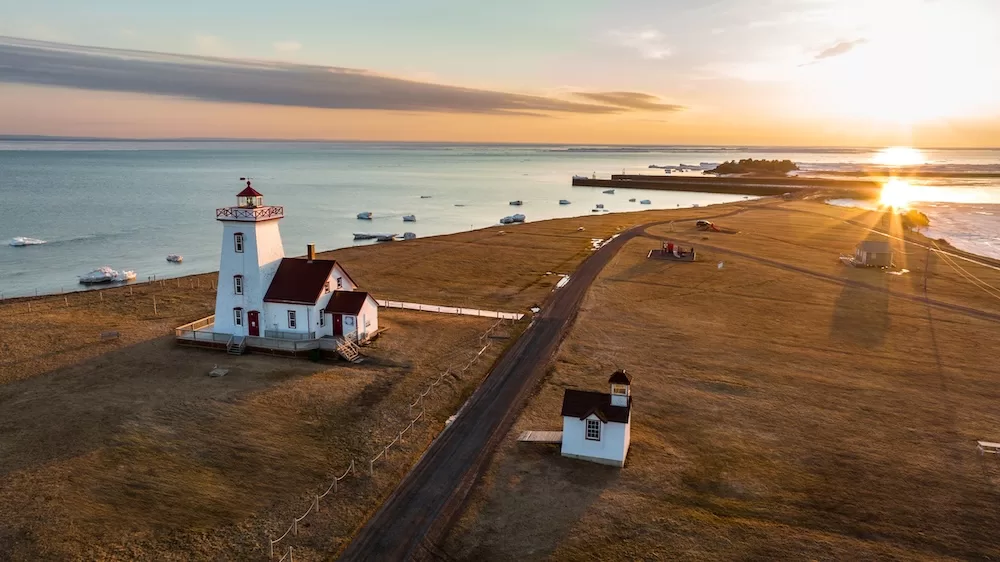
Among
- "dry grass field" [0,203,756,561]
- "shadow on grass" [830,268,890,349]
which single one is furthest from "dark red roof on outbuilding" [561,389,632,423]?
"shadow on grass" [830,268,890,349]

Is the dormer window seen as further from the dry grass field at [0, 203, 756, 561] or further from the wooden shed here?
the wooden shed

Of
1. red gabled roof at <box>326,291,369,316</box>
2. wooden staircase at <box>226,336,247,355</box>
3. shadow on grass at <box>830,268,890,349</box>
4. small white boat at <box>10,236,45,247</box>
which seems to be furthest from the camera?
small white boat at <box>10,236,45,247</box>

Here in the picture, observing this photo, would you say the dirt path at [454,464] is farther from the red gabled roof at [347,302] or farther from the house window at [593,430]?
the red gabled roof at [347,302]

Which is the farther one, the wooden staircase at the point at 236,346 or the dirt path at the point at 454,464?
the wooden staircase at the point at 236,346

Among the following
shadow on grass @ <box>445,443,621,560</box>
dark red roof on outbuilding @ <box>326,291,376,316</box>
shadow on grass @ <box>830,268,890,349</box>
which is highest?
dark red roof on outbuilding @ <box>326,291,376,316</box>

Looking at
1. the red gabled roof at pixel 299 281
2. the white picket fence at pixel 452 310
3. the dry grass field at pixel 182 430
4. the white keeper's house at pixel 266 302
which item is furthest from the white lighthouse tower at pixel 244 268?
the white picket fence at pixel 452 310

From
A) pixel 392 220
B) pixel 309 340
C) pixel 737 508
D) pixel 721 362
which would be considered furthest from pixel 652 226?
pixel 737 508
